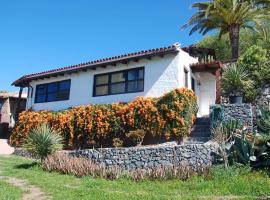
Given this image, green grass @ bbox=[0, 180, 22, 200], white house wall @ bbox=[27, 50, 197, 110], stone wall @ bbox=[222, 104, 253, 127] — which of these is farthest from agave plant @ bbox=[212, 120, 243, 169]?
green grass @ bbox=[0, 180, 22, 200]

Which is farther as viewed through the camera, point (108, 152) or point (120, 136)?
point (120, 136)

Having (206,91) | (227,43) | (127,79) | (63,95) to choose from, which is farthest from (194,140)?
(227,43)

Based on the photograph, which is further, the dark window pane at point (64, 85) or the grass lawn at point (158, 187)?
the dark window pane at point (64, 85)

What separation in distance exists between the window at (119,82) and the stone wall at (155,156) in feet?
20.7

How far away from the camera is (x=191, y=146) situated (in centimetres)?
1491

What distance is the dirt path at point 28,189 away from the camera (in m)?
11.0

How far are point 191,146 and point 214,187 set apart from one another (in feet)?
12.0

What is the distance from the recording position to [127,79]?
2281 cm

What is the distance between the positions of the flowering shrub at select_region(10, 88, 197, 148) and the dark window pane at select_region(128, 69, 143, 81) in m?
2.76

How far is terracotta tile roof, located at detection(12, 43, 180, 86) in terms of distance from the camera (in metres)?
20.9

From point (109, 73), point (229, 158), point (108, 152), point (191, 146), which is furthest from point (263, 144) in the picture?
point (109, 73)

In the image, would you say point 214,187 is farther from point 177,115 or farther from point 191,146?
point 177,115

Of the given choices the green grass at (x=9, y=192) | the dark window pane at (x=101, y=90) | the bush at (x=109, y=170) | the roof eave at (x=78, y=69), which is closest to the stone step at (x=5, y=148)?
the roof eave at (x=78, y=69)

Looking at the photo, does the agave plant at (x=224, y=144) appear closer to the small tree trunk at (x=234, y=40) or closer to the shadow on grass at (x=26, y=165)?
the shadow on grass at (x=26, y=165)
